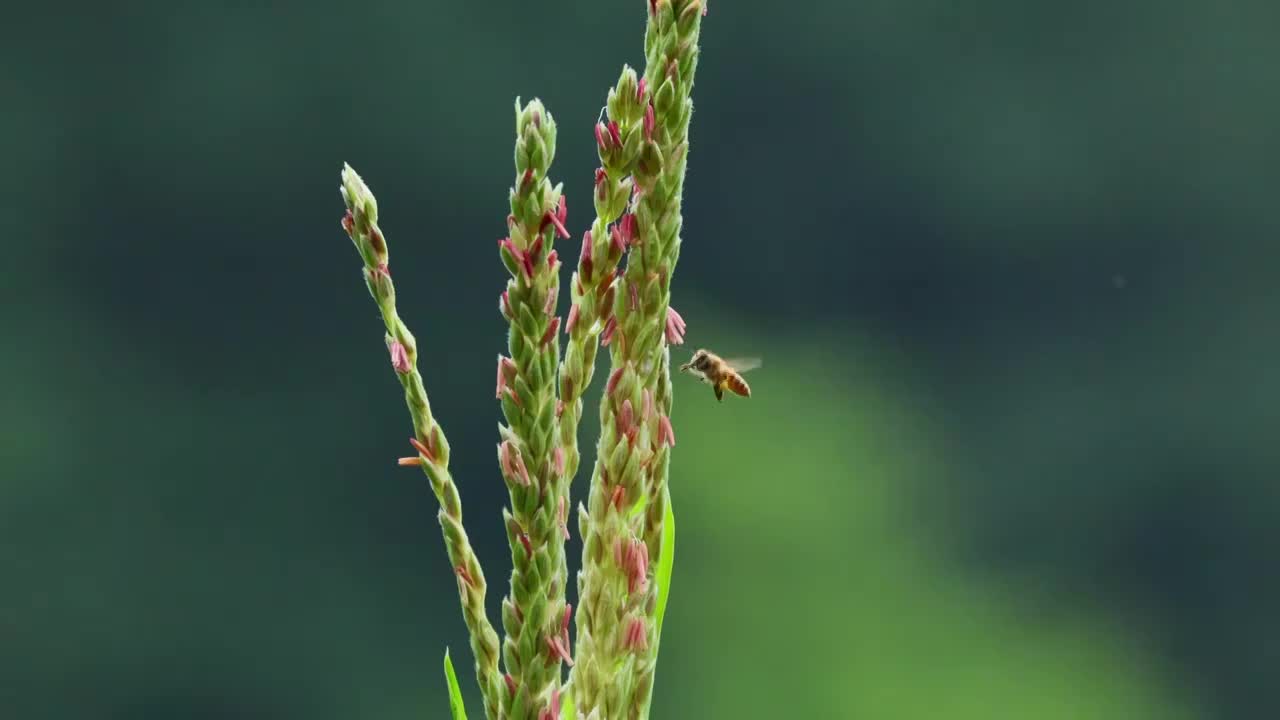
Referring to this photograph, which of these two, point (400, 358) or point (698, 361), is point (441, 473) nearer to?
point (400, 358)

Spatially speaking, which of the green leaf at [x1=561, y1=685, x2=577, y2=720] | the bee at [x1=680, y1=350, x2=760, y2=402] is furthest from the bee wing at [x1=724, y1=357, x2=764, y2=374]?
the green leaf at [x1=561, y1=685, x2=577, y2=720]

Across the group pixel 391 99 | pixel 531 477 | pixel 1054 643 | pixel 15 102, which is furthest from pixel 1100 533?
pixel 531 477

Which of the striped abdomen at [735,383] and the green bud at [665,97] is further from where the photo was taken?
the striped abdomen at [735,383]

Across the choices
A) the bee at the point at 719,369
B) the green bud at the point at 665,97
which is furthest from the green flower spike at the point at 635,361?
the bee at the point at 719,369

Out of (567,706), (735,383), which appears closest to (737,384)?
(735,383)

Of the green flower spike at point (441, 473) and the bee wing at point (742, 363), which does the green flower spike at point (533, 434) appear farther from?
the bee wing at point (742, 363)

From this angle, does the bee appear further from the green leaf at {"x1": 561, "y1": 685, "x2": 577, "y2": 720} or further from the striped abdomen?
the green leaf at {"x1": 561, "y1": 685, "x2": 577, "y2": 720}

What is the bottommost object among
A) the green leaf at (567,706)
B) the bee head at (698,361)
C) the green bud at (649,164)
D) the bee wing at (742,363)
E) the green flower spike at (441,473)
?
the green leaf at (567,706)

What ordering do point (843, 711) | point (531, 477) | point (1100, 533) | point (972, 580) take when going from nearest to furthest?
point (531, 477) → point (843, 711) → point (972, 580) → point (1100, 533)

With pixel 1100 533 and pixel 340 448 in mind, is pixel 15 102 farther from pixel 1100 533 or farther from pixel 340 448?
pixel 1100 533
